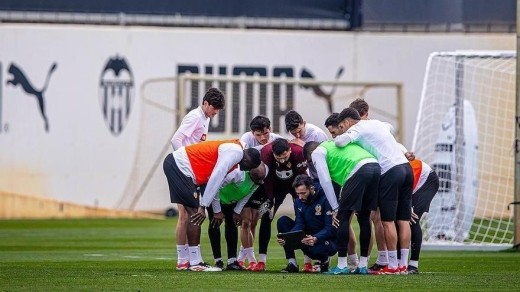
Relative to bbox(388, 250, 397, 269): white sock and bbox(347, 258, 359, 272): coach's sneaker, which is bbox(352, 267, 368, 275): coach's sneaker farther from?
bbox(347, 258, 359, 272): coach's sneaker

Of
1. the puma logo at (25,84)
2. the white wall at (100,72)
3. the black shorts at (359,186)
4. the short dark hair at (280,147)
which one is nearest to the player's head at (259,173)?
the short dark hair at (280,147)

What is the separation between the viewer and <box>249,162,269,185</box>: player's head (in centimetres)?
1566

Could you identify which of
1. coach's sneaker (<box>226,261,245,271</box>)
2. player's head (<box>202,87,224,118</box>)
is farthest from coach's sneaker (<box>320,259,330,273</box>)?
player's head (<box>202,87,224,118</box>)

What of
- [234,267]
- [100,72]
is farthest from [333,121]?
[100,72]

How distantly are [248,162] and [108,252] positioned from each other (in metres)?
4.82

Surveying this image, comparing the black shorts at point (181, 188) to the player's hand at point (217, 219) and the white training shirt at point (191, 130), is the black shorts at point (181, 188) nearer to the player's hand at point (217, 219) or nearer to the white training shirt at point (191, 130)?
the player's hand at point (217, 219)

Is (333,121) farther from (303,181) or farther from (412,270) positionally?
(412,270)

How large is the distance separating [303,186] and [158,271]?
173cm

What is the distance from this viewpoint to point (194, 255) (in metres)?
15.6

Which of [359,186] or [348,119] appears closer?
[359,186]

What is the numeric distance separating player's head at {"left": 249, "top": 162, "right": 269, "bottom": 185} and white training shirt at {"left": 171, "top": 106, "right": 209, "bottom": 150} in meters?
1.19

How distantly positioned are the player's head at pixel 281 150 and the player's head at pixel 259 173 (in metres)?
→ 0.21

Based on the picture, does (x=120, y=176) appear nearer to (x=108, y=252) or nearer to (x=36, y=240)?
(x=36, y=240)

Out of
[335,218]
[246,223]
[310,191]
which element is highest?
[310,191]
